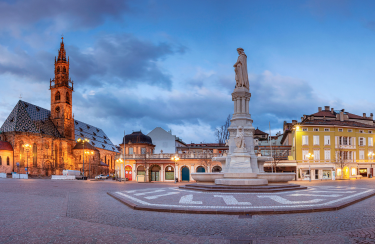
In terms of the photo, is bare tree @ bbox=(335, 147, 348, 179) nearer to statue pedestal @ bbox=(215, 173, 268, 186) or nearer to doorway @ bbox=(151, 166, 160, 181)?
doorway @ bbox=(151, 166, 160, 181)

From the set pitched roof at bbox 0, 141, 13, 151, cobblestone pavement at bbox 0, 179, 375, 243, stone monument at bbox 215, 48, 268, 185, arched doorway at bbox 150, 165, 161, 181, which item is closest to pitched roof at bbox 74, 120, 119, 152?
pitched roof at bbox 0, 141, 13, 151

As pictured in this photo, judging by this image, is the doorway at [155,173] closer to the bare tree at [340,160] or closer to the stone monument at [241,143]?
the bare tree at [340,160]

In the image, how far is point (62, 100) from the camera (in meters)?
98.8

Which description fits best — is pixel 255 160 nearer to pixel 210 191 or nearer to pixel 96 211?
pixel 210 191

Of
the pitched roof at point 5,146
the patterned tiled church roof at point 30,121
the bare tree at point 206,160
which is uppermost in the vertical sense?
the patterned tiled church roof at point 30,121

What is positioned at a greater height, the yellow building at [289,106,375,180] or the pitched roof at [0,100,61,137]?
the pitched roof at [0,100,61,137]

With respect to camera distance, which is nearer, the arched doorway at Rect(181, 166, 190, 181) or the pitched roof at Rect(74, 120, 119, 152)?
the arched doorway at Rect(181, 166, 190, 181)

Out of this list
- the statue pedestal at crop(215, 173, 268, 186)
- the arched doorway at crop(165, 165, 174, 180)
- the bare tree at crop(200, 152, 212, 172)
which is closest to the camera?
the statue pedestal at crop(215, 173, 268, 186)

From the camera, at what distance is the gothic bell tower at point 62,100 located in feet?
317

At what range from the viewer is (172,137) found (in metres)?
82.9

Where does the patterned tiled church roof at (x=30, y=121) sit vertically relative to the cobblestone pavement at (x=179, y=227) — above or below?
above

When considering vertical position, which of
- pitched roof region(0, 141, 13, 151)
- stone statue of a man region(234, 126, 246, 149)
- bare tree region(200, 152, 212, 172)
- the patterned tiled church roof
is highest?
the patterned tiled church roof

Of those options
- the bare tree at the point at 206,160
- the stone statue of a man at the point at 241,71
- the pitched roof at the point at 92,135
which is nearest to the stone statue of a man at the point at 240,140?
the stone statue of a man at the point at 241,71

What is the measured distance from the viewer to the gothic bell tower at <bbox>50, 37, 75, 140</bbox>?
317 feet
